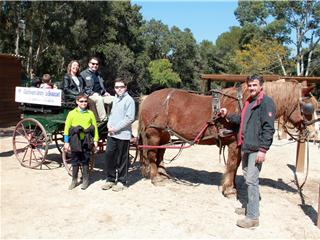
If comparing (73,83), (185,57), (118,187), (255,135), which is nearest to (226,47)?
(185,57)

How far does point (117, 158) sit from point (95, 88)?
1.73 metres

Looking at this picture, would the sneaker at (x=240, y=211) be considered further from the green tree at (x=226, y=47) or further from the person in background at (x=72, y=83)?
the green tree at (x=226, y=47)

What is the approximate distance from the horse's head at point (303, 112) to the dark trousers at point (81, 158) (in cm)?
332

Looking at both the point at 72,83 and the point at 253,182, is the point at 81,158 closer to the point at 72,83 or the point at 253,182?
the point at 72,83

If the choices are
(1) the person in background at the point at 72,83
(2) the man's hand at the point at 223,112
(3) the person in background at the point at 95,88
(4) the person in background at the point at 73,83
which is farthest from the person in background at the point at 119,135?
(2) the man's hand at the point at 223,112

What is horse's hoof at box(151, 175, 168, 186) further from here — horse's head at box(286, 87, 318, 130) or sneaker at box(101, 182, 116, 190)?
horse's head at box(286, 87, 318, 130)

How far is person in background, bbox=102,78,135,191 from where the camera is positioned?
6062mm

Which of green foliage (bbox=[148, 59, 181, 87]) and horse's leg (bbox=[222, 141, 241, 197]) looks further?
green foliage (bbox=[148, 59, 181, 87])

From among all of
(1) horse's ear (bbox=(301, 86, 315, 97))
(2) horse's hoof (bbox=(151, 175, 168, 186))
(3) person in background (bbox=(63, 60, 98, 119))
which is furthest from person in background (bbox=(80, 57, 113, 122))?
(1) horse's ear (bbox=(301, 86, 315, 97))

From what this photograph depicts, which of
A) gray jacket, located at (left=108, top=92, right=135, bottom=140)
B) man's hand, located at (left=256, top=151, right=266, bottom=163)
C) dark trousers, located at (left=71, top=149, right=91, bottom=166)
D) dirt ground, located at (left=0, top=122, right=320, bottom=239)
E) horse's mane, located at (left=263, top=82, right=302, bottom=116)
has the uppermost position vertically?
horse's mane, located at (left=263, top=82, right=302, bottom=116)

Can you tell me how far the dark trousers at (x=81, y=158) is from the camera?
246 inches

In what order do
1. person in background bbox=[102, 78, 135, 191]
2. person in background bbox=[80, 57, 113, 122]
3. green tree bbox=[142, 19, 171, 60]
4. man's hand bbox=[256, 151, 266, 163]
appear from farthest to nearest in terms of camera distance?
1. green tree bbox=[142, 19, 171, 60]
2. person in background bbox=[80, 57, 113, 122]
3. person in background bbox=[102, 78, 135, 191]
4. man's hand bbox=[256, 151, 266, 163]

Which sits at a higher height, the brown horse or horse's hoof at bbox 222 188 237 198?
the brown horse

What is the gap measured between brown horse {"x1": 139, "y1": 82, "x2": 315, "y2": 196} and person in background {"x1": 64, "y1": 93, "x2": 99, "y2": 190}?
96 centimetres
